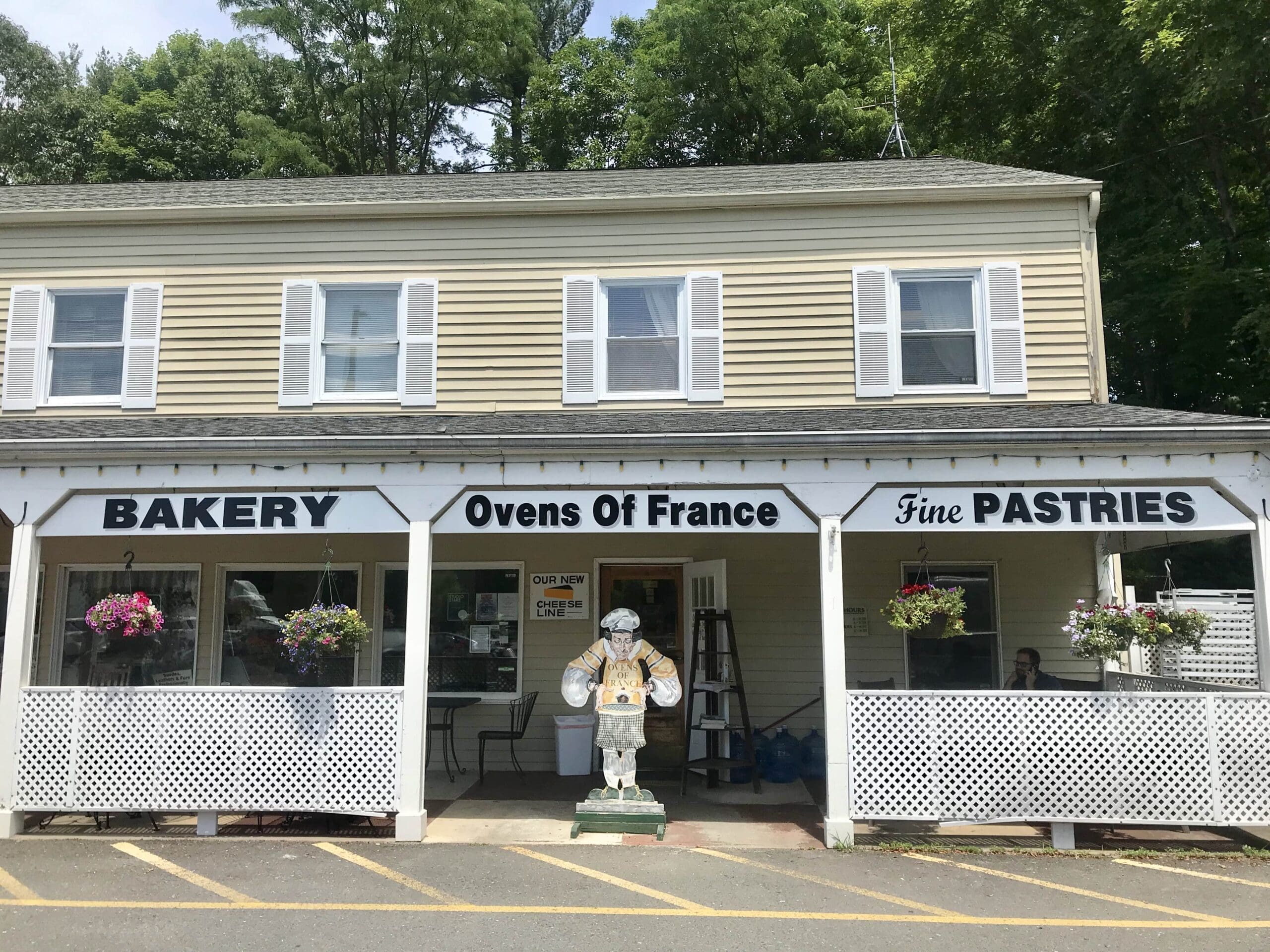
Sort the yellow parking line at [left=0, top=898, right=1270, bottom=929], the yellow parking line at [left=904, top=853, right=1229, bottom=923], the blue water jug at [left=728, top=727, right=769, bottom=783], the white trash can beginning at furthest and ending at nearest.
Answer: the white trash can, the blue water jug at [left=728, top=727, right=769, bottom=783], the yellow parking line at [left=904, top=853, right=1229, bottom=923], the yellow parking line at [left=0, top=898, right=1270, bottom=929]

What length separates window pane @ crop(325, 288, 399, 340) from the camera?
10812 mm

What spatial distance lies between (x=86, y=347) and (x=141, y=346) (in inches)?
24.1

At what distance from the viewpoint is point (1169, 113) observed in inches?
749

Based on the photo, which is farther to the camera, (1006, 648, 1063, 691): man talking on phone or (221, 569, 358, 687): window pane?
(221, 569, 358, 687): window pane

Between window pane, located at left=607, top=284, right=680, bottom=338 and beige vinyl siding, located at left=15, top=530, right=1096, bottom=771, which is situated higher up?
window pane, located at left=607, top=284, right=680, bottom=338

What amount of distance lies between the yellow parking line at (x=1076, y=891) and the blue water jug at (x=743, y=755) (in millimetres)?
2595

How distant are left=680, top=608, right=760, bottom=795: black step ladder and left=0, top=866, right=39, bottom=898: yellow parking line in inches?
207

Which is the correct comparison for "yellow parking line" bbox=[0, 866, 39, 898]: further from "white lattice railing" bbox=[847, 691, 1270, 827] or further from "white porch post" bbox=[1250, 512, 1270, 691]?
"white porch post" bbox=[1250, 512, 1270, 691]

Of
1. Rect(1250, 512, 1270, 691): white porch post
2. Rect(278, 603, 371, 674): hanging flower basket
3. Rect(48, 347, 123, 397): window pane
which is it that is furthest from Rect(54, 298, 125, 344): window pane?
Rect(1250, 512, 1270, 691): white porch post

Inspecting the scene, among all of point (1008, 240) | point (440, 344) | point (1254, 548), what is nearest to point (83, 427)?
point (440, 344)

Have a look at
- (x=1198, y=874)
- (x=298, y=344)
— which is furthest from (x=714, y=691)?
(x=298, y=344)

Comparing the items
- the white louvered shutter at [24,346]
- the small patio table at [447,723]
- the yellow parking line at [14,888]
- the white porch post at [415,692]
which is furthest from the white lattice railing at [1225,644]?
the white louvered shutter at [24,346]

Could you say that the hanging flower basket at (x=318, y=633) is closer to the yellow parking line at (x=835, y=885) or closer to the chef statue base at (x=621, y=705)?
the chef statue base at (x=621, y=705)

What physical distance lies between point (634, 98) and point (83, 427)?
67.7 ft
